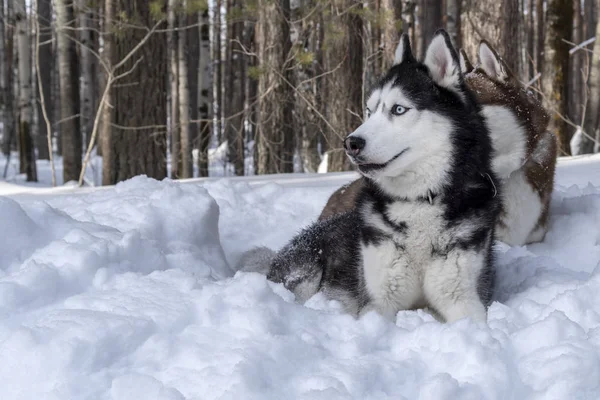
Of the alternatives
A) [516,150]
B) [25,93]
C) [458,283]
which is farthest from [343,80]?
[458,283]

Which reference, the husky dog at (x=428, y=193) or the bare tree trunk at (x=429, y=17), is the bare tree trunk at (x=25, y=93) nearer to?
the husky dog at (x=428, y=193)

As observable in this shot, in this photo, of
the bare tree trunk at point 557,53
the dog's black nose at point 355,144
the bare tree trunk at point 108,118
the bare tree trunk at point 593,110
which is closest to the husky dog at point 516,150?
the dog's black nose at point 355,144

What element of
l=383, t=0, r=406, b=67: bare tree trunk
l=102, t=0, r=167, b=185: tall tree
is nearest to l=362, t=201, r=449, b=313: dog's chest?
l=102, t=0, r=167, b=185: tall tree

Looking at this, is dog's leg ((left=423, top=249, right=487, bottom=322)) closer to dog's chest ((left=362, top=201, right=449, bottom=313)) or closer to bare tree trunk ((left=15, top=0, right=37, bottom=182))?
dog's chest ((left=362, top=201, right=449, bottom=313))

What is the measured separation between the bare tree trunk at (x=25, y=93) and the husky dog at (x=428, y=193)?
33.8ft

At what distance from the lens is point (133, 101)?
26.6 feet

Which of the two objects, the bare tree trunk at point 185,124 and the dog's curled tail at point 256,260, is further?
Result: the bare tree trunk at point 185,124

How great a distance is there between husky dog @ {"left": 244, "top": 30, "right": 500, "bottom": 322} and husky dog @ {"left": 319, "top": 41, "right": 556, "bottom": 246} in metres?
0.86

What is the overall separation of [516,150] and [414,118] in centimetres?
131

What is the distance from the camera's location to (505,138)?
149 inches

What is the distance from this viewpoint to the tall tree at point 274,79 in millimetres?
8797

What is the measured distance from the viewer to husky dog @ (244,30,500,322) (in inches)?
107

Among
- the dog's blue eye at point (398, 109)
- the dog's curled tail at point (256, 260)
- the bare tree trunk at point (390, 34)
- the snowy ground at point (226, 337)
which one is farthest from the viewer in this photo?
the bare tree trunk at point (390, 34)

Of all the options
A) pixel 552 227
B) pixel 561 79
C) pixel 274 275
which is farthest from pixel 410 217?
pixel 561 79
